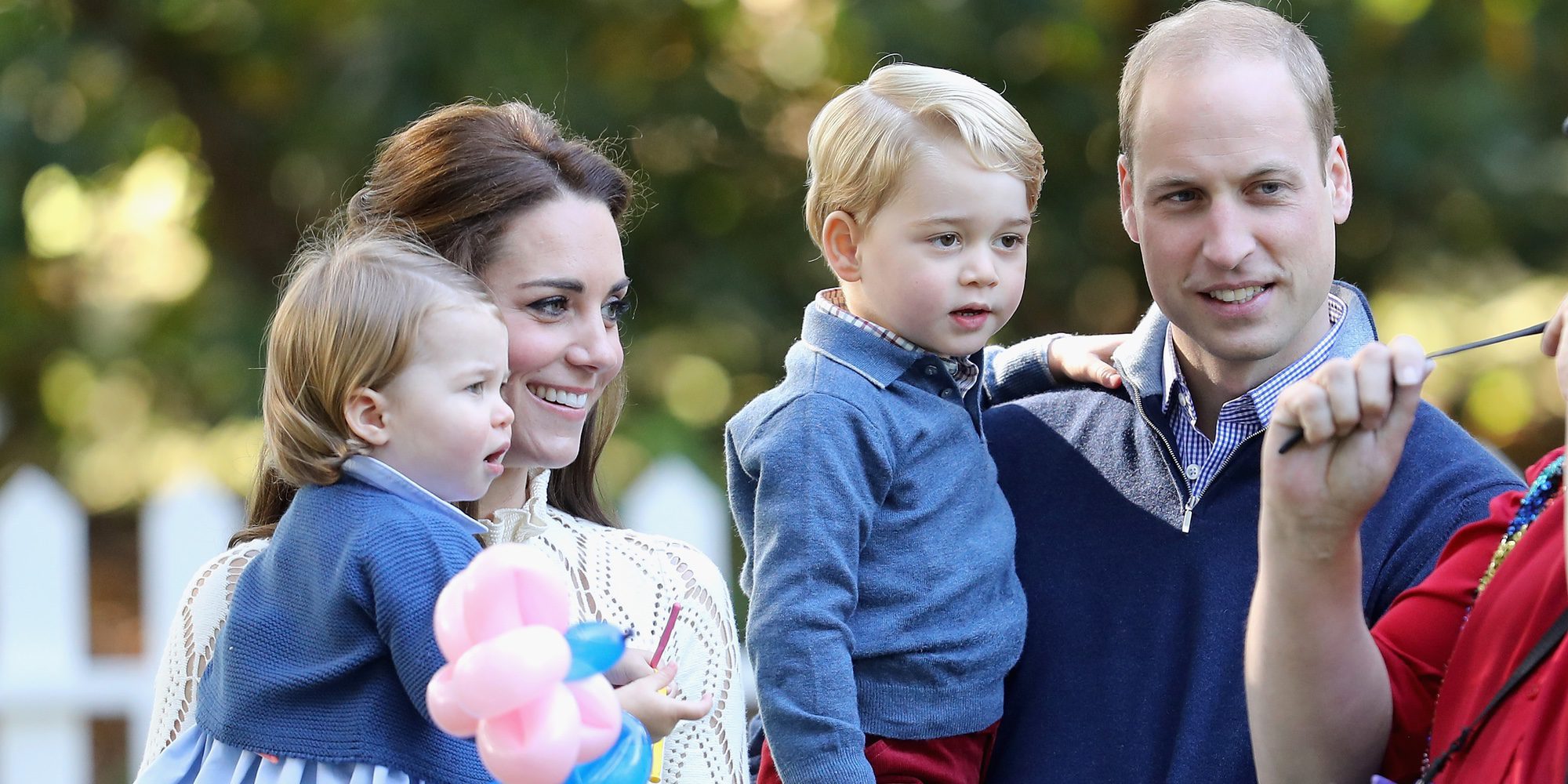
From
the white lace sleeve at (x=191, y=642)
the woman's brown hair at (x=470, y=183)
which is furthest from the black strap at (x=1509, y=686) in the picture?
the white lace sleeve at (x=191, y=642)

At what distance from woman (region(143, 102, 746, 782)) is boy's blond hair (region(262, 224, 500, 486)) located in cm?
23

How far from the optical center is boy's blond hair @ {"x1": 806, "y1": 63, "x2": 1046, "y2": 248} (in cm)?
230

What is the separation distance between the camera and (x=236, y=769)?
1936mm

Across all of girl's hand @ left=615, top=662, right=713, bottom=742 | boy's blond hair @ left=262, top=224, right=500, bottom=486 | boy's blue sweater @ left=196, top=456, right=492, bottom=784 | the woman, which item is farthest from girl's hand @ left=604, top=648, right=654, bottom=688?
boy's blond hair @ left=262, top=224, right=500, bottom=486

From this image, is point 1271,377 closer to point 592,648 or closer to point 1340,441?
point 1340,441

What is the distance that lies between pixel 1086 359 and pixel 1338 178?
0.48 meters

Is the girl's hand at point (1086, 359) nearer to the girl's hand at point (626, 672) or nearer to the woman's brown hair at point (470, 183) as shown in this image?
the woman's brown hair at point (470, 183)

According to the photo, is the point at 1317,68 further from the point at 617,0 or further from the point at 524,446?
the point at 617,0

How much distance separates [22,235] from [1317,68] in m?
4.69

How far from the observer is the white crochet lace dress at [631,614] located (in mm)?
2314

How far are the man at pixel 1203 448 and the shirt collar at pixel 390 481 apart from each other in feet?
2.99

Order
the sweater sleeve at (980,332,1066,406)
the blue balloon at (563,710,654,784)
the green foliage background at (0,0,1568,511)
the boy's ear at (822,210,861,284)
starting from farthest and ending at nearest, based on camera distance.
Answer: the green foliage background at (0,0,1568,511), the sweater sleeve at (980,332,1066,406), the boy's ear at (822,210,861,284), the blue balloon at (563,710,654,784)

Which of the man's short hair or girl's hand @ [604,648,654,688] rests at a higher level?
the man's short hair

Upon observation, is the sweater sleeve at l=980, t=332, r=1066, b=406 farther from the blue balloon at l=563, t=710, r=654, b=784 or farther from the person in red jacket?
the blue balloon at l=563, t=710, r=654, b=784
